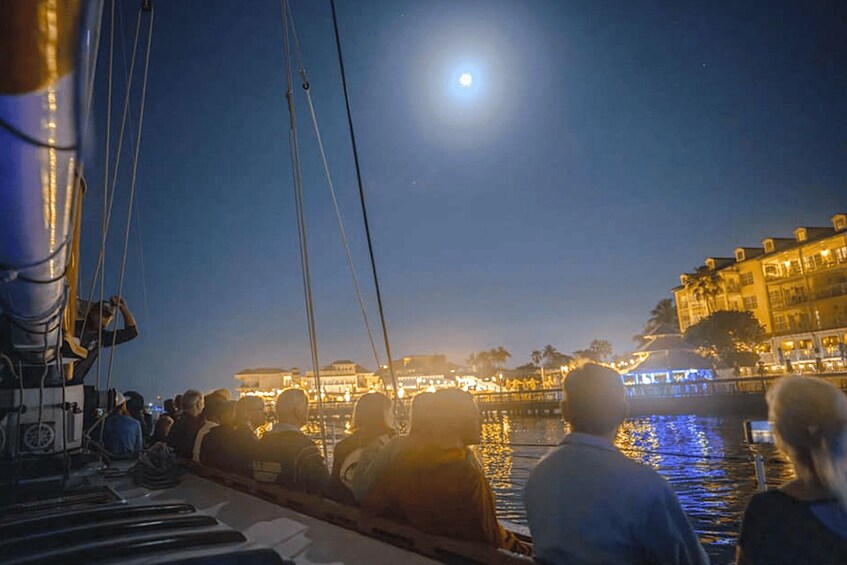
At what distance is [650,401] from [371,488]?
4519 centimetres

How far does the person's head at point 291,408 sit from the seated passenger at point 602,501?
2818 millimetres

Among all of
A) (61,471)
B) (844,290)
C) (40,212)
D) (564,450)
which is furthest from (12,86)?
(844,290)

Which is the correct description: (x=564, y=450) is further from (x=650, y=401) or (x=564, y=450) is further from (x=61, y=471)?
(x=650, y=401)

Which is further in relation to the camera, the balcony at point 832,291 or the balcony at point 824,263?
the balcony at point 824,263

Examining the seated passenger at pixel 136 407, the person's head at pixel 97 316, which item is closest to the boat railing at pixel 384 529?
the person's head at pixel 97 316

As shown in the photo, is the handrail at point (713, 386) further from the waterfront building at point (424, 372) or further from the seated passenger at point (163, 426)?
the waterfront building at point (424, 372)

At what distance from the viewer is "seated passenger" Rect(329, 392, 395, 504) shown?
139 inches

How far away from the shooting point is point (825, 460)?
169 cm

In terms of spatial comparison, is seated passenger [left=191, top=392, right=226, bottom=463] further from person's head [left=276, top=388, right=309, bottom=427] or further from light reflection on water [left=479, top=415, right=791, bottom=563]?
light reflection on water [left=479, top=415, right=791, bottom=563]

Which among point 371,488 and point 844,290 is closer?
point 371,488

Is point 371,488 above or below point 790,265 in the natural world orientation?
below

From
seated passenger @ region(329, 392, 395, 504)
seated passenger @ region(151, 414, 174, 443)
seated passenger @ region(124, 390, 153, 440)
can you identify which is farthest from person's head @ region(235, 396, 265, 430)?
seated passenger @ region(124, 390, 153, 440)

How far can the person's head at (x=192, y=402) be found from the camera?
670 cm

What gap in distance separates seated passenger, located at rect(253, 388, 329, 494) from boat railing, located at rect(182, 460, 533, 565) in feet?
0.35
